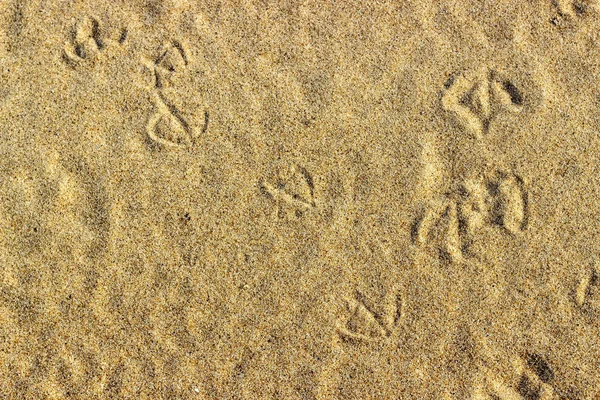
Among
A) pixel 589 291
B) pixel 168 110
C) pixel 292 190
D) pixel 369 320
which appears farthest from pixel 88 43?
pixel 589 291

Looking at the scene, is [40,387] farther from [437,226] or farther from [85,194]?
[437,226]

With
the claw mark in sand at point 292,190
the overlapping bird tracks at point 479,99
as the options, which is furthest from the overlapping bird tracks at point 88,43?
the overlapping bird tracks at point 479,99

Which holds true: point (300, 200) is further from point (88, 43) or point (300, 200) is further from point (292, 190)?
point (88, 43)

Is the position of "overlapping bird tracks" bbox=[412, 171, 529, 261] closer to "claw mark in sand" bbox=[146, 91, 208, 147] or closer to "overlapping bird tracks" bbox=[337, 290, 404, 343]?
"overlapping bird tracks" bbox=[337, 290, 404, 343]

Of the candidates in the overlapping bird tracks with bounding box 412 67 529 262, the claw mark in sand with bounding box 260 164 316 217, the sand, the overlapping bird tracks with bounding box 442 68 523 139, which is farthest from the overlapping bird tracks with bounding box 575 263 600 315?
the claw mark in sand with bounding box 260 164 316 217

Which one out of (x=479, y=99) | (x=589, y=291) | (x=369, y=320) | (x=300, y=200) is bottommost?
(x=369, y=320)

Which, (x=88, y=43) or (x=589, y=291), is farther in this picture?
(x=88, y=43)

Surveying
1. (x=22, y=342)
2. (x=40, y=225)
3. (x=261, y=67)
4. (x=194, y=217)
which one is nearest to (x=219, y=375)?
(x=194, y=217)

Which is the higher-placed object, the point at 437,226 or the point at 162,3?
the point at 162,3
